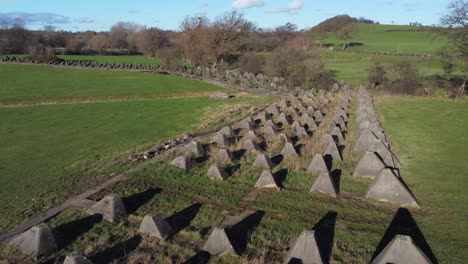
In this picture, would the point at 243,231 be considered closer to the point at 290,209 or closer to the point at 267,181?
the point at 290,209

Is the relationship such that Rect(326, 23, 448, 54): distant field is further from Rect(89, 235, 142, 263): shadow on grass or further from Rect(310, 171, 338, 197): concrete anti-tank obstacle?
Rect(89, 235, 142, 263): shadow on grass

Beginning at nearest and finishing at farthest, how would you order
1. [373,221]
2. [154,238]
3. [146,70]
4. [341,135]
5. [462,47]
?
[154,238] < [373,221] < [341,135] < [462,47] < [146,70]

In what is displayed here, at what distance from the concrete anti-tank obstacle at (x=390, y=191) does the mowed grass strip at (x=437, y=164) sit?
0.54 metres

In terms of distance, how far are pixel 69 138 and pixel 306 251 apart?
17.5m

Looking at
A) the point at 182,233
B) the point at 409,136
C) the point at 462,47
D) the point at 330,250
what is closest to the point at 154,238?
the point at 182,233

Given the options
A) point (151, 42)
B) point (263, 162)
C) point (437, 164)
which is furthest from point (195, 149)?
point (151, 42)

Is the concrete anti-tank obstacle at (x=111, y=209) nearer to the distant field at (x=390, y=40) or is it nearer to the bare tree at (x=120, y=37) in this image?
the distant field at (x=390, y=40)

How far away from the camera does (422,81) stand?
139 feet


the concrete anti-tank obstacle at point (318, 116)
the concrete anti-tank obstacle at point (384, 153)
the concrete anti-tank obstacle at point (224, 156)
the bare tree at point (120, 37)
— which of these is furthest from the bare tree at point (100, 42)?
the concrete anti-tank obstacle at point (384, 153)

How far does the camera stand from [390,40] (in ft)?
316

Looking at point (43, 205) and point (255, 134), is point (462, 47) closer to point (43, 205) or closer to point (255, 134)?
point (255, 134)

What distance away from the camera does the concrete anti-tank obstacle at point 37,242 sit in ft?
32.9

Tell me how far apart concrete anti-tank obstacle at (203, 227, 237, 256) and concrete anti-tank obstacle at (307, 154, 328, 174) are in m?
6.37

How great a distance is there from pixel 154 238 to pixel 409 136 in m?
15.3
